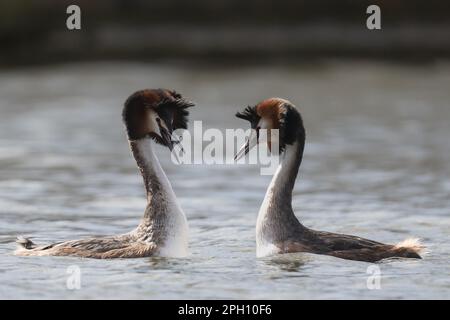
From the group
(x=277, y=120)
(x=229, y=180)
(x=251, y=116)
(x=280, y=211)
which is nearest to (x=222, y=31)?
(x=229, y=180)

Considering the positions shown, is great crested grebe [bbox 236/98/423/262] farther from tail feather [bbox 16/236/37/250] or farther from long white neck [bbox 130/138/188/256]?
tail feather [bbox 16/236/37/250]

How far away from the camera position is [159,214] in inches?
526

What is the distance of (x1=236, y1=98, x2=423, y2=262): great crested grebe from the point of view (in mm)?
13109

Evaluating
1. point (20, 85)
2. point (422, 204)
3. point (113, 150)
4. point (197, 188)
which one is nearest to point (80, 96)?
point (20, 85)

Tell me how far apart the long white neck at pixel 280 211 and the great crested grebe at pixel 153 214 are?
0.78 m

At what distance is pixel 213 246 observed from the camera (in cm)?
1445

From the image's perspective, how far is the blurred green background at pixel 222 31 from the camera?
34.6 meters

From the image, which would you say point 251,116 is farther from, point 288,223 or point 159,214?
point 159,214

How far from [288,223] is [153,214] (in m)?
1.35

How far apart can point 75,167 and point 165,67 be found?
12761 millimetres

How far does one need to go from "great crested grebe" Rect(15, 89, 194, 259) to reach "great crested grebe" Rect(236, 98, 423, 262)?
73 cm

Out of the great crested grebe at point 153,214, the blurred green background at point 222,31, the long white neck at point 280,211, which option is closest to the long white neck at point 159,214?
the great crested grebe at point 153,214
